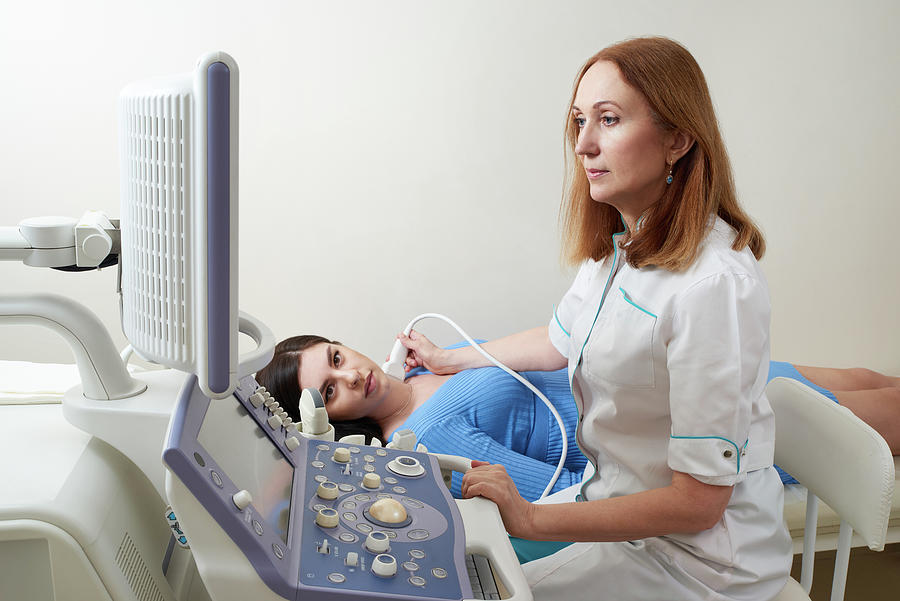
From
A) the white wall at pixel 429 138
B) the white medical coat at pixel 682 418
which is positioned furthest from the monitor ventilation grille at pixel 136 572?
the white wall at pixel 429 138

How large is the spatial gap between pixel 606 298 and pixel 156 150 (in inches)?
30.1

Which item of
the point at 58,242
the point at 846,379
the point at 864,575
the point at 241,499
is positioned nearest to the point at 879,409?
the point at 846,379

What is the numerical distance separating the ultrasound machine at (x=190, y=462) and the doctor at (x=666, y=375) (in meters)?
0.18

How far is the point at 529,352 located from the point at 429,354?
1.11 feet

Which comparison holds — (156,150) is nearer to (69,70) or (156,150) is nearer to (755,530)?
(755,530)

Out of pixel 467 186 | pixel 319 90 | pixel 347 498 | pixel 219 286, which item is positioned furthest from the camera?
pixel 467 186

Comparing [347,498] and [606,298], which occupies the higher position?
[606,298]

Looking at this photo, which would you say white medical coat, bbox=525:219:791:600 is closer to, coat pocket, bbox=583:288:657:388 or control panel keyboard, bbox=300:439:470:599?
coat pocket, bbox=583:288:657:388

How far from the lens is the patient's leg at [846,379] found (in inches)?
85.0

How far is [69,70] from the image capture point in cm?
219

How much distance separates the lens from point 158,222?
0.72 metres

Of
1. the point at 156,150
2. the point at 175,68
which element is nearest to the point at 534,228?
→ the point at 175,68

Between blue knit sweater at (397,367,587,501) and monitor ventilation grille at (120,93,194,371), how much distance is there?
107 cm

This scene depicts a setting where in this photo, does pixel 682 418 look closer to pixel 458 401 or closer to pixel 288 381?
pixel 458 401
